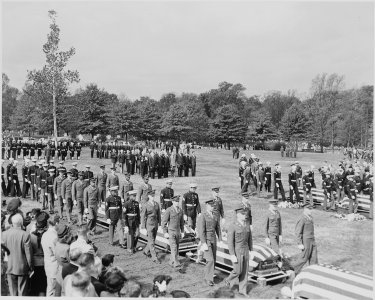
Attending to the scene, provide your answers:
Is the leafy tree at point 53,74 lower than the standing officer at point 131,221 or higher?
A: higher

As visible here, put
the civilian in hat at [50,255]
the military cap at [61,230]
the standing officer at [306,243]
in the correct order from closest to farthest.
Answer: the civilian in hat at [50,255] < the military cap at [61,230] < the standing officer at [306,243]

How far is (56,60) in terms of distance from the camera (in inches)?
1415

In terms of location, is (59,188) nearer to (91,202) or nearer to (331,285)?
(91,202)

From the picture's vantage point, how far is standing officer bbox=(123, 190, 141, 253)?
11.4 meters

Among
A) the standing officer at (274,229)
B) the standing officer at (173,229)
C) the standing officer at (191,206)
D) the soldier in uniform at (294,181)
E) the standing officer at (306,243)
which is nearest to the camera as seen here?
the standing officer at (306,243)

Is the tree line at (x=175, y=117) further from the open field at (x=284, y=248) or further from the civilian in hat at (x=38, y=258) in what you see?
the civilian in hat at (x=38, y=258)

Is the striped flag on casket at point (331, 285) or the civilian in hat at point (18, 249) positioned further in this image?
the striped flag on casket at point (331, 285)

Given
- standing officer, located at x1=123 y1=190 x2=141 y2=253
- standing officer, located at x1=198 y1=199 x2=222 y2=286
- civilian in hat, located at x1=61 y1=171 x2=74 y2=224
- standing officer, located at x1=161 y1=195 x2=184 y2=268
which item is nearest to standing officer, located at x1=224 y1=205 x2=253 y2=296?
standing officer, located at x1=198 y1=199 x2=222 y2=286

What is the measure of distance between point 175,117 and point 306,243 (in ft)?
171

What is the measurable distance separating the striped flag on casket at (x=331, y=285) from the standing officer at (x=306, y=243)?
1250 millimetres

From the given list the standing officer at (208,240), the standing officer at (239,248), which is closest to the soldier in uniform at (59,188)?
the standing officer at (208,240)

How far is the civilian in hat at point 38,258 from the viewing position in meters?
7.44

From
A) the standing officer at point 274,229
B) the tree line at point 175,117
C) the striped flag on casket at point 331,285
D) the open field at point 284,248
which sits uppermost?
the tree line at point 175,117

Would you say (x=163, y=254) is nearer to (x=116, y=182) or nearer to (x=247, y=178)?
(x=116, y=182)
